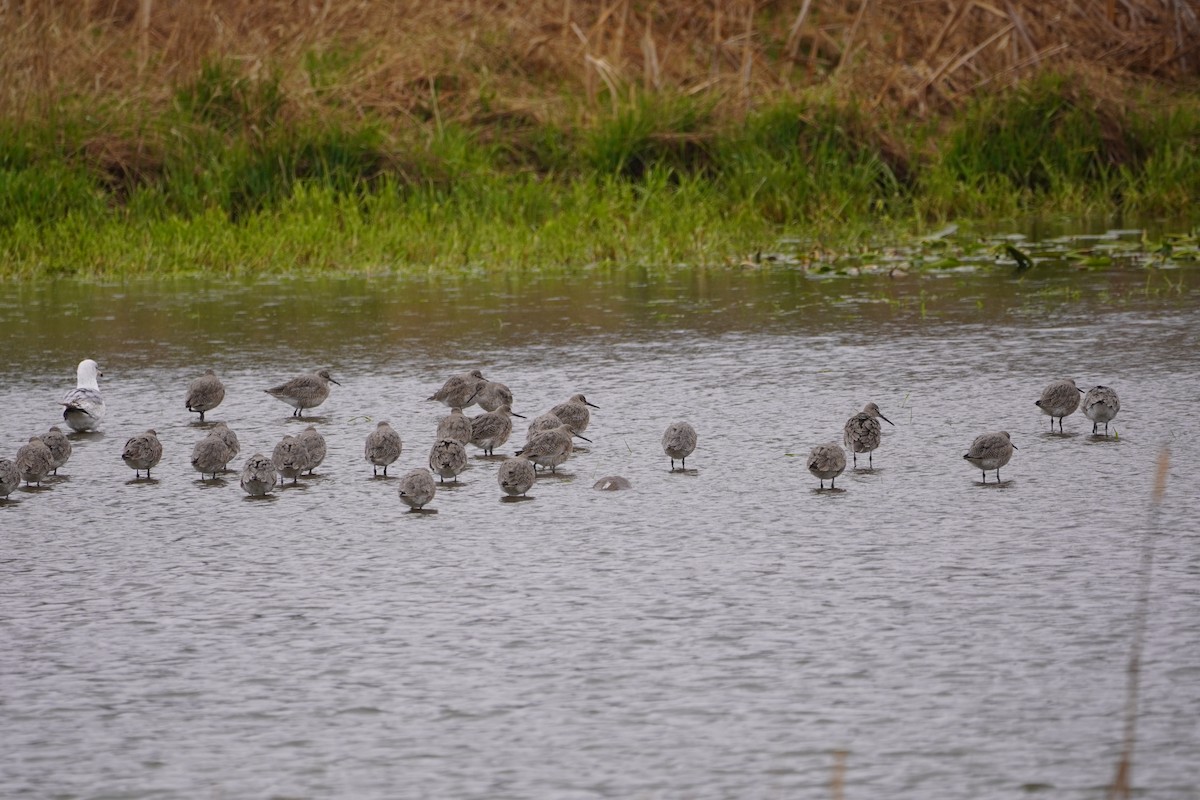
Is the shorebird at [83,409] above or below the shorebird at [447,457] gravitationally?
above

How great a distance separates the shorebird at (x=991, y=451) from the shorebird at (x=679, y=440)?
1129 millimetres

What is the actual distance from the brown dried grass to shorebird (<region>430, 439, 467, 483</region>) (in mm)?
11659

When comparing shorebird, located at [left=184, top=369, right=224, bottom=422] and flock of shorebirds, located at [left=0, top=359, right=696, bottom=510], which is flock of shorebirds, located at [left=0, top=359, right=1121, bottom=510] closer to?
flock of shorebirds, located at [left=0, top=359, right=696, bottom=510]

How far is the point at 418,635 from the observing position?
15.8 feet

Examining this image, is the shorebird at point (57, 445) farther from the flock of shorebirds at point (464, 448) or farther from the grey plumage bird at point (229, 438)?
the grey plumage bird at point (229, 438)

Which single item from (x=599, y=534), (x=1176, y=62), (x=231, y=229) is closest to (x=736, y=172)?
(x=231, y=229)

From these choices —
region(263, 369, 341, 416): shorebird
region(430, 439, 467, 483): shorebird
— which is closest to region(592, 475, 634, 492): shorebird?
region(430, 439, 467, 483): shorebird

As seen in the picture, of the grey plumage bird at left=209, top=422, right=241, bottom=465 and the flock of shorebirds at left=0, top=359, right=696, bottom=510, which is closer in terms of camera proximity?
the flock of shorebirds at left=0, top=359, right=696, bottom=510

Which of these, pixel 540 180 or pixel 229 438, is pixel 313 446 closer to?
pixel 229 438

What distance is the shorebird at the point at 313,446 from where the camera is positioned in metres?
7.12

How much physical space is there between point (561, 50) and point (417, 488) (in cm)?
1620

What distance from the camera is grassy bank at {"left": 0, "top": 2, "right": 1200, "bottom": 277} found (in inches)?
614

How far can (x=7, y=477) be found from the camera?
6781 mm

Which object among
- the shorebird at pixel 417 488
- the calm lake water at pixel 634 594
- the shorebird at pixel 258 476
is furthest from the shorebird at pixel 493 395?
the shorebird at pixel 417 488
